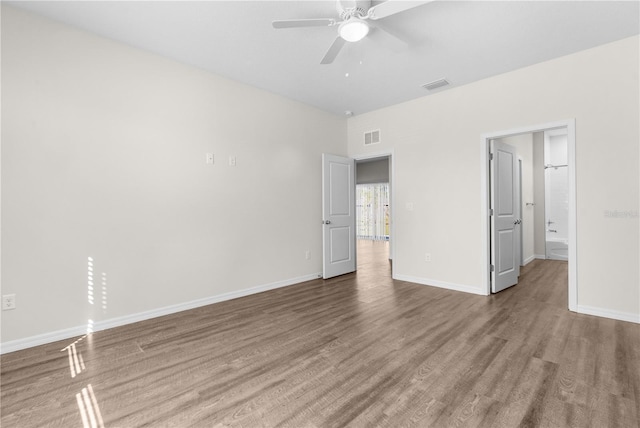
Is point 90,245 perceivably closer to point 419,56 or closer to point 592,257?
point 419,56

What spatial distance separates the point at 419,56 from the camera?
3.28 metres

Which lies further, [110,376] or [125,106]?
[125,106]

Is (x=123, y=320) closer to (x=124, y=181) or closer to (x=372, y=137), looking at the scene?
(x=124, y=181)

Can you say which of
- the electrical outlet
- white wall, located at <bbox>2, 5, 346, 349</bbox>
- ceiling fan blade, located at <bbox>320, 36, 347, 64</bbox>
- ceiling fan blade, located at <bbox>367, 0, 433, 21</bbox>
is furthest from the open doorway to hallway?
the electrical outlet

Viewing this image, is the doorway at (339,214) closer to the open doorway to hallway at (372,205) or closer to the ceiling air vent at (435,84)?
the ceiling air vent at (435,84)

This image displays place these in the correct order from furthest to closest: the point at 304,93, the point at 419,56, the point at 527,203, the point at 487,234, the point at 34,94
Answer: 1. the point at 527,203
2. the point at 304,93
3. the point at 487,234
4. the point at 419,56
5. the point at 34,94

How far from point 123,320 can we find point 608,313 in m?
4.97

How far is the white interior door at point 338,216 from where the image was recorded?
4.95 m

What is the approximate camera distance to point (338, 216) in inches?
203

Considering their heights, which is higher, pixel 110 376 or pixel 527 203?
pixel 527 203

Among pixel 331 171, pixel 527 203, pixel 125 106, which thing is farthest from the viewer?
pixel 527 203

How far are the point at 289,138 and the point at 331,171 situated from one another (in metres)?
0.93

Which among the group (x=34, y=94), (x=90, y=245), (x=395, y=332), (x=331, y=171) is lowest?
(x=395, y=332)

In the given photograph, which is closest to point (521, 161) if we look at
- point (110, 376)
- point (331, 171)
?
point (331, 171)
